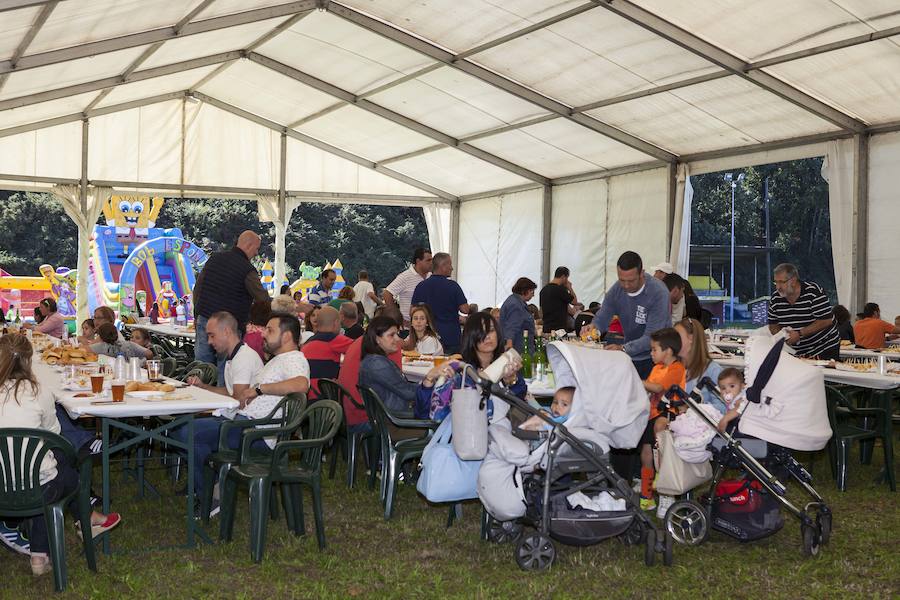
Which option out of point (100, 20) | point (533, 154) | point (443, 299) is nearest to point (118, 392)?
point (443, 299)

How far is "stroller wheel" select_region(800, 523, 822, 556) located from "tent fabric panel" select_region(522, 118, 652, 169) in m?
9.39

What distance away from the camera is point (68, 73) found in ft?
40.3

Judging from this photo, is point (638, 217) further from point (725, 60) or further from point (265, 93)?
point (265, 93)

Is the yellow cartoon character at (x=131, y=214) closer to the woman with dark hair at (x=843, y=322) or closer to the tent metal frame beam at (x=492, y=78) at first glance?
the tent metal frame beam at (x=492, y=78)

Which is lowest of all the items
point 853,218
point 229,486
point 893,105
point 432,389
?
point 229,486

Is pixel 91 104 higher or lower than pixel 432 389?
higher

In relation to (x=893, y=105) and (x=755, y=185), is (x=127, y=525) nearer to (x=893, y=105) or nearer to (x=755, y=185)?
(x=893, y=105)

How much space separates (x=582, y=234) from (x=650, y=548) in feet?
37.9

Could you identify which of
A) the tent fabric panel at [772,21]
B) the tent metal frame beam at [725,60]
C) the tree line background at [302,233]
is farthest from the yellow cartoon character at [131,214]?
the tent fabric panel at [772,21]

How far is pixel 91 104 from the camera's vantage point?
1512 cm

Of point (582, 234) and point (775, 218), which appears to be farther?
point (775, 218)

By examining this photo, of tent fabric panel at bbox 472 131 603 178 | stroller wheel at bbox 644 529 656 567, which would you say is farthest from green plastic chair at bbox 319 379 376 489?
tent fabric panel at bbox 472 131 603 178

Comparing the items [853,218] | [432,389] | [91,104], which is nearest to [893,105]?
[853,218]

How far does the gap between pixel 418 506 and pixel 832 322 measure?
373 cm
